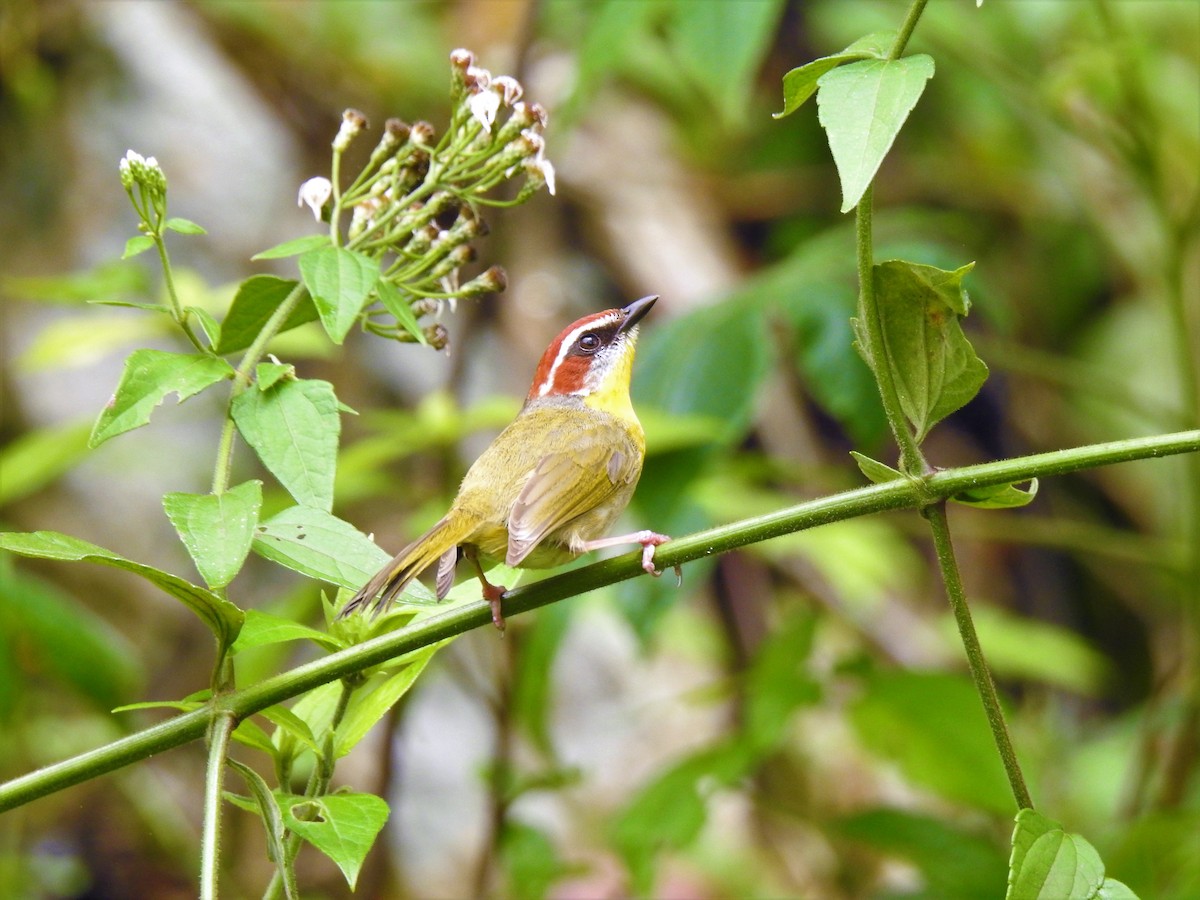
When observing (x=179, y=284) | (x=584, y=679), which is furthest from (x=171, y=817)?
(x=179, y=284)

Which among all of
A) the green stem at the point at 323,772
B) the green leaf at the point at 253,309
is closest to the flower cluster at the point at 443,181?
the green leaf at the point at 253,309

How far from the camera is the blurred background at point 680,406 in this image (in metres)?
3.22

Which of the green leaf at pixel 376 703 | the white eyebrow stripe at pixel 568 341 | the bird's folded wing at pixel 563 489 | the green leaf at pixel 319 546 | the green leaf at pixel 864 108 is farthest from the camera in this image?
the white eyebrow stripe at pixel 568 341

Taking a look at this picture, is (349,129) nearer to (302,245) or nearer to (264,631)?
(302,245)

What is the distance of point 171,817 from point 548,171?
4.18 m

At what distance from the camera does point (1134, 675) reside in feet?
24.0

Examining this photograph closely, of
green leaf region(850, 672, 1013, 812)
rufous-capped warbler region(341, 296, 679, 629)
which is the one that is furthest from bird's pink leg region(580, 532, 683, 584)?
green leaf region(850, 672, 1013, 812)

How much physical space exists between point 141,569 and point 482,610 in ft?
1.19

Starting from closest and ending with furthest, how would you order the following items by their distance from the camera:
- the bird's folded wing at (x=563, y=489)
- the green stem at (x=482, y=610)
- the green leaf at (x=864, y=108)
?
the green leaf at (x=864, y=108), the green stem at (x=482, y=610), the bird's folded wing at (x=563, y=489)

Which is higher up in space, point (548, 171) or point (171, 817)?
point (548, 171)

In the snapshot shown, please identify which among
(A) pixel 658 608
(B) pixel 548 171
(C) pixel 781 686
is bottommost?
(C) pixel 781 686

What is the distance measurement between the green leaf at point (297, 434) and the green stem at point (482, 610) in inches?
7.9

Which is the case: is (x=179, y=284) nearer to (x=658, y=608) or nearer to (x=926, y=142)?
(x=658, y=608)

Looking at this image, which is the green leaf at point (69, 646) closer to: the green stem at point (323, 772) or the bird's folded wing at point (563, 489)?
the bird's folded wing at point (563, 489)
